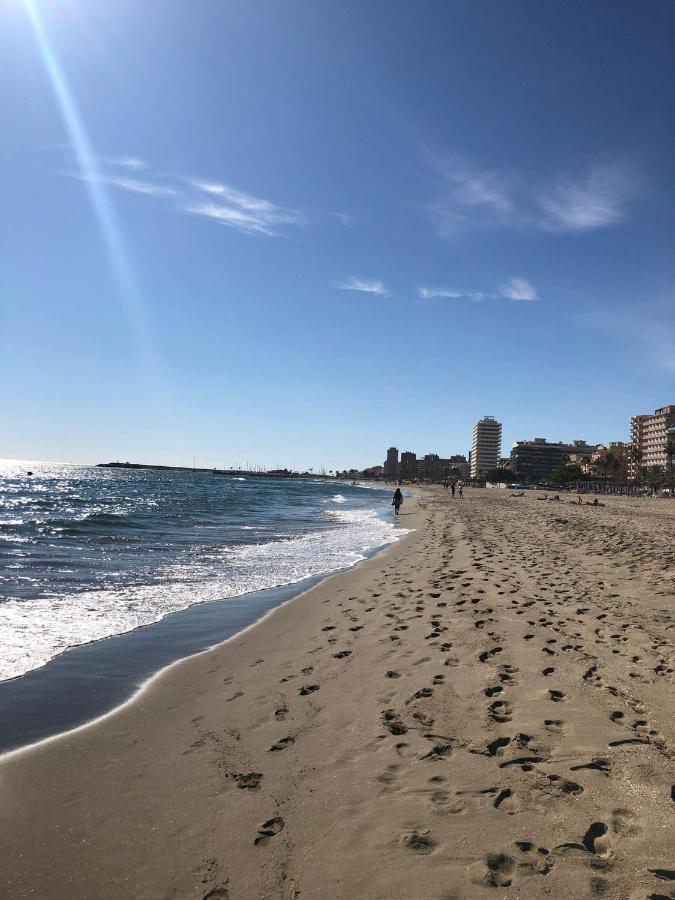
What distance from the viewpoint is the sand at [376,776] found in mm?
2861

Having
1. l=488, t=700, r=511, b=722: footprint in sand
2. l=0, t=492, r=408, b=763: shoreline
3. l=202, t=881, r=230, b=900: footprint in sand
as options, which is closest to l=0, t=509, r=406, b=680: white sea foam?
l=0, t=492, r=408, b=763: shoreline

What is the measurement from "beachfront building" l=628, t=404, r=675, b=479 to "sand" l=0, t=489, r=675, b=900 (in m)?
187

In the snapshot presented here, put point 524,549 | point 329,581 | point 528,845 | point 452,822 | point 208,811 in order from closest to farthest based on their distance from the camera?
point 528,845 < point 452,822 < point 208,811 < point 329,581 < point 524,549

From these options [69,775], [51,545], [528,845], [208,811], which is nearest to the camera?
[528,845]

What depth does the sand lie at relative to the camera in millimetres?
2861

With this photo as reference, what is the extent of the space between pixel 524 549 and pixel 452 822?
1411 cm

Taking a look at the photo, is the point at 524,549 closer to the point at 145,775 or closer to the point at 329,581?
the point at 329,581

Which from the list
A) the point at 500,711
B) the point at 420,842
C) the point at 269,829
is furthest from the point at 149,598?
the point at 420,842

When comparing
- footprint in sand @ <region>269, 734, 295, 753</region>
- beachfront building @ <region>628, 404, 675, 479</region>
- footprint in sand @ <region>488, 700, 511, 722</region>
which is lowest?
footprint in sand @ <region>269, 734, 295, 753</region>

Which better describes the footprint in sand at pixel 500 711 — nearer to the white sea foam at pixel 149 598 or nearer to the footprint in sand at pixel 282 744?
the footprint in sand at pixel 282 744

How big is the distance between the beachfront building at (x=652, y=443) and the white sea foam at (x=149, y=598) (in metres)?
179

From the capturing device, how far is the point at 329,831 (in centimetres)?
322

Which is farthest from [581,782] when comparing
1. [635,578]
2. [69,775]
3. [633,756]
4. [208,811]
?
[635,578]

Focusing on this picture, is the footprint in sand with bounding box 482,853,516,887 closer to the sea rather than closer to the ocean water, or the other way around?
the sea
